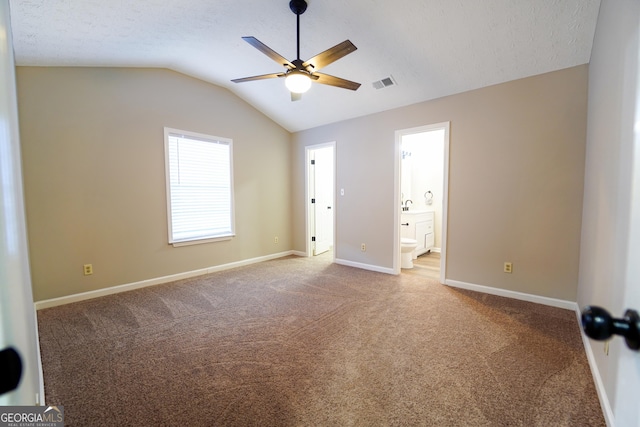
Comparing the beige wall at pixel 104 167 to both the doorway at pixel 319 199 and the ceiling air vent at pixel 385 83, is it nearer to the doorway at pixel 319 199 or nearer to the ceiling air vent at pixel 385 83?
the doorway at pixel 319 199

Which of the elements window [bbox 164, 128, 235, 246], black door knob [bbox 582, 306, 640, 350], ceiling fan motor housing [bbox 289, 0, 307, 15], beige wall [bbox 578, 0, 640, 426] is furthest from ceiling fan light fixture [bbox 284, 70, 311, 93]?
black door knob [bbox 582, 306, 640, 350]

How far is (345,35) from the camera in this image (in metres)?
2.63

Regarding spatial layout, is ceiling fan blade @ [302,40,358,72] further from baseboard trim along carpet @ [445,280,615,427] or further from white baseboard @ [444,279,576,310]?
white baseboard @ [444,279,576,310]

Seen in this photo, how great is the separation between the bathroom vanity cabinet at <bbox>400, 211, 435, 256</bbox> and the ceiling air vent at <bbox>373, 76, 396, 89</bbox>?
2.07 meters

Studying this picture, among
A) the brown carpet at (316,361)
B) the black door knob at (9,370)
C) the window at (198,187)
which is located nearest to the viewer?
the black door knob at (9,370)

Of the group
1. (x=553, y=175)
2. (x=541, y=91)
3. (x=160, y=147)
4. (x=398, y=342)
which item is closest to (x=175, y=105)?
(x=160, y=147)

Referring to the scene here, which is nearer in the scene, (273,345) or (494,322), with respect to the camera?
(273,345)

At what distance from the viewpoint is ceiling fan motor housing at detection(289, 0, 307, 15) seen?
2.26m

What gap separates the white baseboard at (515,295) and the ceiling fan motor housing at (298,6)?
3.49m

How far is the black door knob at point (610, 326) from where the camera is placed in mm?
449

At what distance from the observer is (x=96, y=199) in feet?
9.81

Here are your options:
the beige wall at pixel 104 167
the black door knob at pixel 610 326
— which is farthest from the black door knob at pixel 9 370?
the beige wall at pixel 104 167

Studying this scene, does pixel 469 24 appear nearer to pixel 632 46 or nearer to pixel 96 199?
pixel 632 46

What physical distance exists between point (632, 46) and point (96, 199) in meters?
4.44
